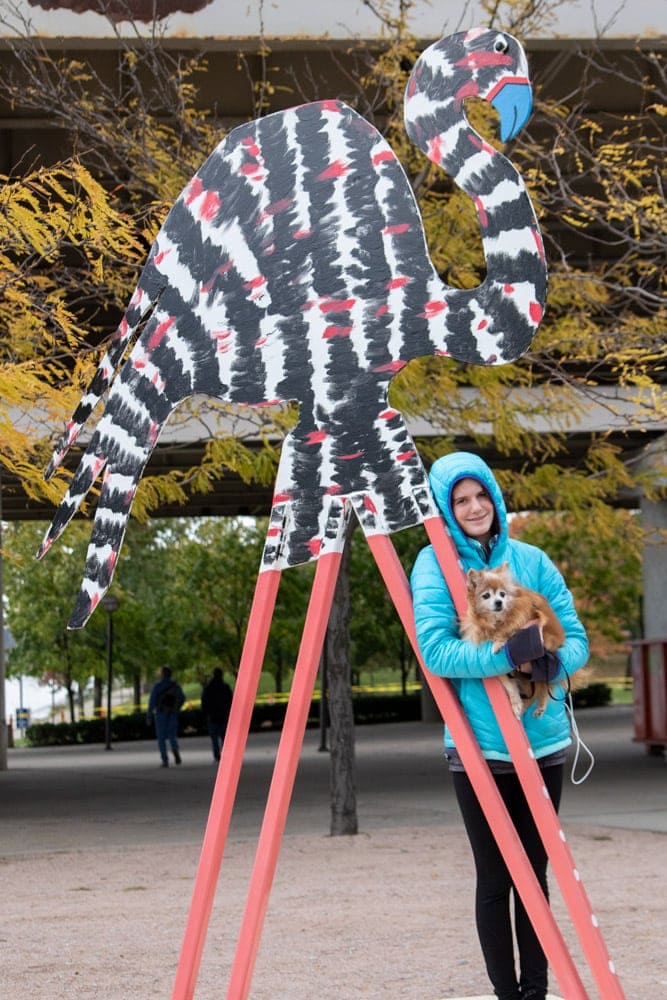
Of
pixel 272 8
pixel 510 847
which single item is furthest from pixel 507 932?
pixel 272 8

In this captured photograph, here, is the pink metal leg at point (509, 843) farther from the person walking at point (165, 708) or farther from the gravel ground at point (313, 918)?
the person walking at point (165, 708)

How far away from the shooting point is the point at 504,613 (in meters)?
3.87

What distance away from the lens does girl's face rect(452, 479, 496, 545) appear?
167 inches

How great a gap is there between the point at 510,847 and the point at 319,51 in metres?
11.0

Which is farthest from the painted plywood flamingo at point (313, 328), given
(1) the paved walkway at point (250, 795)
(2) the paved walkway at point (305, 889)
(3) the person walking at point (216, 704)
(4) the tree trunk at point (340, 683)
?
(3) the person walking at point (216, 704)

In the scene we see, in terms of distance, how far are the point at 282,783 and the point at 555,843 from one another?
909 mm

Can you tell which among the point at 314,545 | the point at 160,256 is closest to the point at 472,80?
the point at 160,256

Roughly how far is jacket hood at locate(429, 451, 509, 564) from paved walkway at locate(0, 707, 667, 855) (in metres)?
7.29

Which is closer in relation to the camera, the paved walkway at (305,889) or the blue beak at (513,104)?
the blue beak at (513,104)

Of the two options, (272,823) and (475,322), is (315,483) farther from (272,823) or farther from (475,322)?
→ (272,823)

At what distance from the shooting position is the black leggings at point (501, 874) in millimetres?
4113

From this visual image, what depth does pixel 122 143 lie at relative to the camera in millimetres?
10219

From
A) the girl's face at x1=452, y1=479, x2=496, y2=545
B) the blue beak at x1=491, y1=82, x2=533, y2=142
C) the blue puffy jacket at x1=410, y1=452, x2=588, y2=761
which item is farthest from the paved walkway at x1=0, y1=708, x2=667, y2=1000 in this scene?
the blue beak at x1=491, y1=82, x2=533, y2=142

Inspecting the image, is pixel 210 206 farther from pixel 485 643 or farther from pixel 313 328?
pixel 485 643
